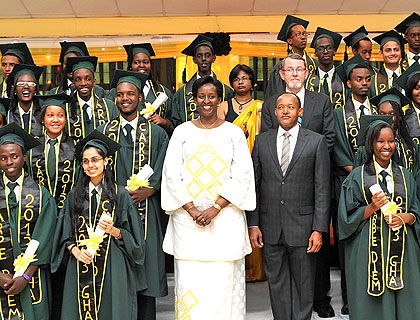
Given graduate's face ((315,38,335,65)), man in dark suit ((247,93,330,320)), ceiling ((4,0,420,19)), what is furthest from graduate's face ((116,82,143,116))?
ceiling ((4,0,420,19))

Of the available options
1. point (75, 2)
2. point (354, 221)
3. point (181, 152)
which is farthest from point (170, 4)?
point (354, 221)

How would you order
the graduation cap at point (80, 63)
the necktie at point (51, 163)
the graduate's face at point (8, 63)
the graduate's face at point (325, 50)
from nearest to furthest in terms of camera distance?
the necktie at point (51, 163) < the graduation cap at point (80, 63) < the graduate's face at point (8, 63) < the graduate's face at point (325, 50)

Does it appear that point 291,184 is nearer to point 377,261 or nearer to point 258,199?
point 258,199

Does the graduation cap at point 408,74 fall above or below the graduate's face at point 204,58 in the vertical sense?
below

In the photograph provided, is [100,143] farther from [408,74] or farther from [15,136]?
[408,74]

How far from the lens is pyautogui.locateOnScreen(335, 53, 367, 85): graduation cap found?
19.3ft

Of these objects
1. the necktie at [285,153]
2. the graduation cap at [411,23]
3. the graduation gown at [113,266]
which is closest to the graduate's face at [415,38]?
the graduation cap at [411,23]

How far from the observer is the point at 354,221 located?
4.75 m

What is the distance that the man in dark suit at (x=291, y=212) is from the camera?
15.9 feet

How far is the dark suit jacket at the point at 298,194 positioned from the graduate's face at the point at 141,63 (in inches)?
83.8

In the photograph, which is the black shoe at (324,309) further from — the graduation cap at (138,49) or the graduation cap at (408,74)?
the graduation cap at (138,49)

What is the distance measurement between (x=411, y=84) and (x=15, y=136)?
3.56 metres

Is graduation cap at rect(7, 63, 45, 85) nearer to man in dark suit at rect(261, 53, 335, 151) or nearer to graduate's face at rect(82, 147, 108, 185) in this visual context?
graduate's face at rect(82, 147, 108, 185)

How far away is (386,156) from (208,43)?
2.70 m
